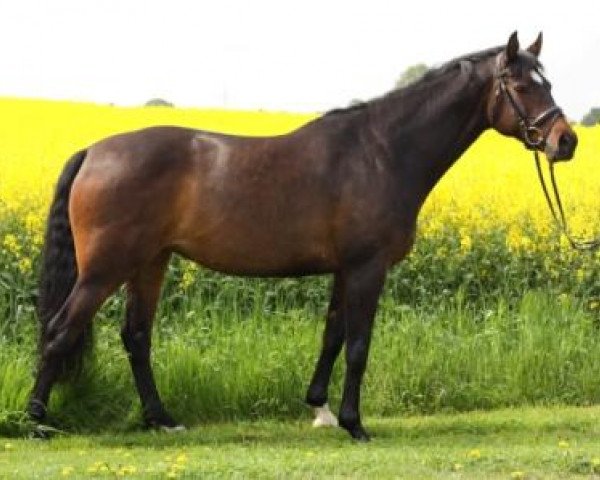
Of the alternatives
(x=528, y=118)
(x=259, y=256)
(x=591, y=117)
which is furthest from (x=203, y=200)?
(x=591, y=117)

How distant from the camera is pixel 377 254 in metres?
7.58

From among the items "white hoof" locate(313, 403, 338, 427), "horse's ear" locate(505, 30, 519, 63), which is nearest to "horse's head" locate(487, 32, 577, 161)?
"horse's ear" locate(505, 30, 519, 63)

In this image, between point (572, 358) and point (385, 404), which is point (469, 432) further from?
point (572, 358)

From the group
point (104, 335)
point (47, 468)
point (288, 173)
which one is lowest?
point (47, 468)

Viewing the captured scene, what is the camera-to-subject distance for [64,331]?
762 centimetres

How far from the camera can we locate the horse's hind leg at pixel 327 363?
816cm

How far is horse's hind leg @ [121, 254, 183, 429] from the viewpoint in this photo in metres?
8.17

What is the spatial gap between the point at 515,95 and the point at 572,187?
5.21 meters

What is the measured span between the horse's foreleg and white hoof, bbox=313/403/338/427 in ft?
1.53

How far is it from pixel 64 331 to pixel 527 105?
3.22m

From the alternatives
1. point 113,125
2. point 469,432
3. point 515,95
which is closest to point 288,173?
point 515,95

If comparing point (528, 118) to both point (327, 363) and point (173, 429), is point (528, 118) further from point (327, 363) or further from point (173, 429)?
point (173, 429)

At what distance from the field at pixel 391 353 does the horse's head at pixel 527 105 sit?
1.87 m

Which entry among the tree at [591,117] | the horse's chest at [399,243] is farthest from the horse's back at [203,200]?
the tree at [591,117]
